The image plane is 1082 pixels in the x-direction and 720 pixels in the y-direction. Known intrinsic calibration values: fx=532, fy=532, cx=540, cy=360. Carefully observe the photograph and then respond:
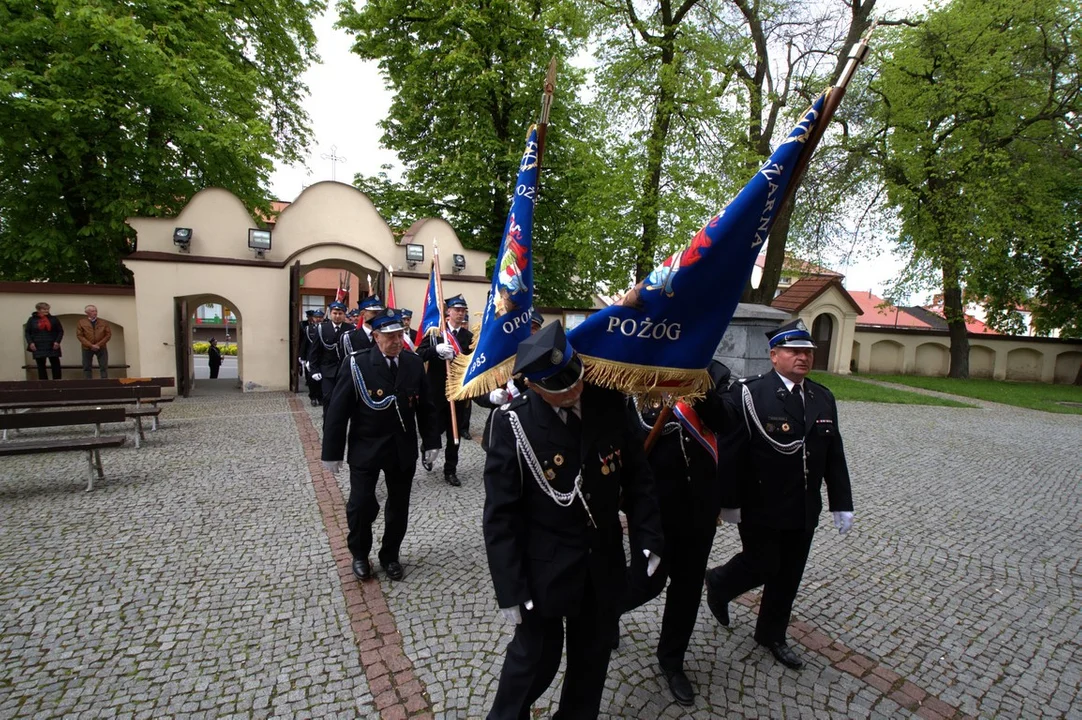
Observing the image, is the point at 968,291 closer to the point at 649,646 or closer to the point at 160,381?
the point at 649,646

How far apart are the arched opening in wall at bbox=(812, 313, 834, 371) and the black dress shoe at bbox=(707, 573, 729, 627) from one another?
986 inches

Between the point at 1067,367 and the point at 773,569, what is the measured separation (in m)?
35.5

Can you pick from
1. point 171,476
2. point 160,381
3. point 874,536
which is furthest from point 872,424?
point 160,381

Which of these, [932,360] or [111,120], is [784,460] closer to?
[111,120]

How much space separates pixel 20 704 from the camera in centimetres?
291

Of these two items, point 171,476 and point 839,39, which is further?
point 839,39

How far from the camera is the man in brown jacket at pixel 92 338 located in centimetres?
1245

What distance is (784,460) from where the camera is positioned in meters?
3.33

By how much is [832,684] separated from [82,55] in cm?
1689

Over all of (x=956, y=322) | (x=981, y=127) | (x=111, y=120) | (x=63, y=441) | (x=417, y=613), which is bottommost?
(x=417, y=613)

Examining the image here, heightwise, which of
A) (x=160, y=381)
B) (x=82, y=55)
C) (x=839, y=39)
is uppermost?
(x=839, y=39)

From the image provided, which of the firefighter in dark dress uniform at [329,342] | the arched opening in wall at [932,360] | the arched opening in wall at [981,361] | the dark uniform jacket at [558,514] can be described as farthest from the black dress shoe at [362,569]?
the arched opening in wall at [981,361]

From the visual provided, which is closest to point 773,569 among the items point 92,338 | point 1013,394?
point 92,338

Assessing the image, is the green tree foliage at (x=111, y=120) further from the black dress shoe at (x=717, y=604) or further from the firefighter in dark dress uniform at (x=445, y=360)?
the black dress shoe at (x=717, y=604)
